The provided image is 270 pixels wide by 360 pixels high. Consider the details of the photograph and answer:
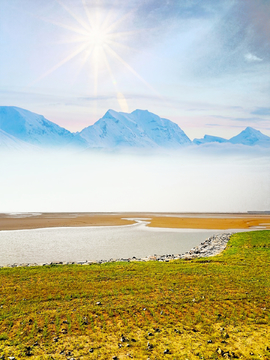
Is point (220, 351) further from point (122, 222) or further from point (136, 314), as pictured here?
point (122, 222)

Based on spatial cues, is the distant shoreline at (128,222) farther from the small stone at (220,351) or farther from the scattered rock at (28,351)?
the small stone at (220,351)

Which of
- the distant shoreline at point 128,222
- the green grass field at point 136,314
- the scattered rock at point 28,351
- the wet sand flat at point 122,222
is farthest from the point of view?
the wet sand flat at point 122,222

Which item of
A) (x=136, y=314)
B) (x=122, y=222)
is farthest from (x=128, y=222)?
(x=136, y=314)

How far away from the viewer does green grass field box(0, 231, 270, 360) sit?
11094mm

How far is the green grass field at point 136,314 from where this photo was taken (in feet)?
36.4

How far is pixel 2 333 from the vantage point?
12.3 metres

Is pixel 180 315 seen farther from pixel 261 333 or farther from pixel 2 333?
pixel 2 333

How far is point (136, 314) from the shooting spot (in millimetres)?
14281

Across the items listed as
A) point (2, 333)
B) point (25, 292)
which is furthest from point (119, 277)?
point (2, 333)

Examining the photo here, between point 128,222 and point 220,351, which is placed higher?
point 128,222

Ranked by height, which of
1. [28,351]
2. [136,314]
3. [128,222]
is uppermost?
A: [128,222]

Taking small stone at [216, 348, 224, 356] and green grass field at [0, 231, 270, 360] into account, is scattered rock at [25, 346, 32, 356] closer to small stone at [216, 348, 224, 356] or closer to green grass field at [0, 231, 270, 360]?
green grass field at [0, 231, 270, 360]

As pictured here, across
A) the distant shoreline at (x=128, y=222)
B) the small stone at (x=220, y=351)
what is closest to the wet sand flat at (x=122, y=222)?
the distant shoreline at (x=128, y=222)

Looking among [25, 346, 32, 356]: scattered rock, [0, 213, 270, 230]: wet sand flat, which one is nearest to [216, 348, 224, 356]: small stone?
[25, 346, 32, 356]: scattered rock
